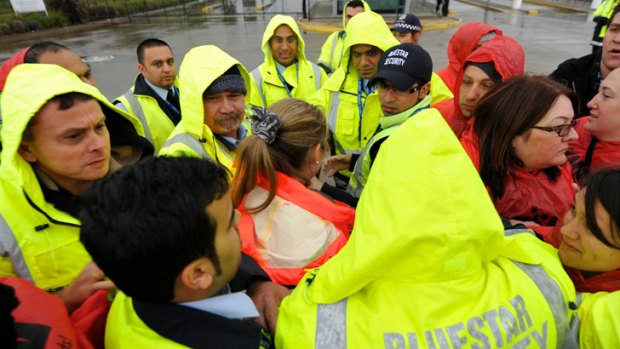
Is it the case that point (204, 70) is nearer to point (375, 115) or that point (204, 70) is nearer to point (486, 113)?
point (375, 115)

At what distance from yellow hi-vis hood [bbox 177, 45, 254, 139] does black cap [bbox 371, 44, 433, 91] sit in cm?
106

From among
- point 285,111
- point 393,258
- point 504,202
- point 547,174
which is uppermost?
point 285,111

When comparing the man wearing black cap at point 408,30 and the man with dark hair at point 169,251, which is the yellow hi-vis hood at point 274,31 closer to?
the man wearing black cap at point 408,30

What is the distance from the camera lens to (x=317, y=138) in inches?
69.0

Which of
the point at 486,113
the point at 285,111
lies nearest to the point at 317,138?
the point at 285,111

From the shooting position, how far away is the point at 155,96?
3.15m

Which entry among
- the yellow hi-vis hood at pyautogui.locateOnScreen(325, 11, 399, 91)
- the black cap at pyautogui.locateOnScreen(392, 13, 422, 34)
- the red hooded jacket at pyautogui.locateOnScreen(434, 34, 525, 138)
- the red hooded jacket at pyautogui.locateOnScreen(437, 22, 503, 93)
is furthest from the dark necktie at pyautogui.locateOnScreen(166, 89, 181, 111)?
the black cap at pyautogui.locateOnScreen(392, 13, 422, 34)

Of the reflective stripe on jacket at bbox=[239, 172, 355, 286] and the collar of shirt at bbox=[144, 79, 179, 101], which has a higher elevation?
the collar of shirt at bbox=[144, 79, 179, 101]

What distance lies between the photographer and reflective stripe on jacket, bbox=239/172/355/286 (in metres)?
1.48

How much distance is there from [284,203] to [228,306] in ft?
1.86

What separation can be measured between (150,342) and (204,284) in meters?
0.20

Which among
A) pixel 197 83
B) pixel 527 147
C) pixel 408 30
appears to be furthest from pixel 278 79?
pixel 527 147

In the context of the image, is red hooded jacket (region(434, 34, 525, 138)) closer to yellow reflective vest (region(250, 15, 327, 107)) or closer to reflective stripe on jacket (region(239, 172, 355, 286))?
reflective stripe on jacket (region(239, 172, 355, 286))

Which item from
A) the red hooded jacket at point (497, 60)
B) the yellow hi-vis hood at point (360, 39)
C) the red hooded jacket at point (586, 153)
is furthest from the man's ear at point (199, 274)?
the yellow hi-vis hood at point (360, 39)
